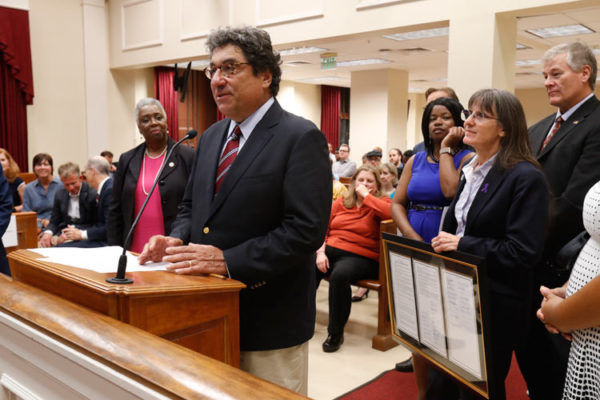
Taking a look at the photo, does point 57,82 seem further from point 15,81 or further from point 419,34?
point 419,34

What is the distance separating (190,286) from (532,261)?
3.87ft

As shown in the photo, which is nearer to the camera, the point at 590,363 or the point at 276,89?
the point at 590,363

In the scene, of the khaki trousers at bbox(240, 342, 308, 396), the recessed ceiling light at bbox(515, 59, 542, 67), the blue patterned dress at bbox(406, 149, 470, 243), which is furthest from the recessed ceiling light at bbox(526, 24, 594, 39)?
the khaki trousers at bbox(240, 342, 308, 396)

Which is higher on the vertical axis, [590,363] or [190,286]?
[190,286]

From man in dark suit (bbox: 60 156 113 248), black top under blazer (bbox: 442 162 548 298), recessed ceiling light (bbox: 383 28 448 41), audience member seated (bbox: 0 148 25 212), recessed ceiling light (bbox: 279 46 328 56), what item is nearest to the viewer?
black top under blazer (bbox: 442 162 548 298)

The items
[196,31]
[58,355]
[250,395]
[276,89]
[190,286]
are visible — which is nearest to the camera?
[250,395]

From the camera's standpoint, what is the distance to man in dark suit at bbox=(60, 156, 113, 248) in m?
3.64

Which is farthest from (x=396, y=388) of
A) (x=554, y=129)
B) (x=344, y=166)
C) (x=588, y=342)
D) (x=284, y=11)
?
(x=344, y=166)

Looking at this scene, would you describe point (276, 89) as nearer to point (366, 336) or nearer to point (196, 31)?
point (366, 336)

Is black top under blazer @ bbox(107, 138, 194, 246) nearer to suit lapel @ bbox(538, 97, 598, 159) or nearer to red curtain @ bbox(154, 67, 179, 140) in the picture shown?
suit lapel @ bbox(538, 97, 598, 159)

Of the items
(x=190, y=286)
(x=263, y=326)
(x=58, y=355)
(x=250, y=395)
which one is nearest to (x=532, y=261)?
(x=263, y=326)

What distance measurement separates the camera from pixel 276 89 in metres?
1.53

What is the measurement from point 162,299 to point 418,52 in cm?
946

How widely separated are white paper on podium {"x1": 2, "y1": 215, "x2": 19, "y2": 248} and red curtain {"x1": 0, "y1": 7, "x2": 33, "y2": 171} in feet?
18.3
